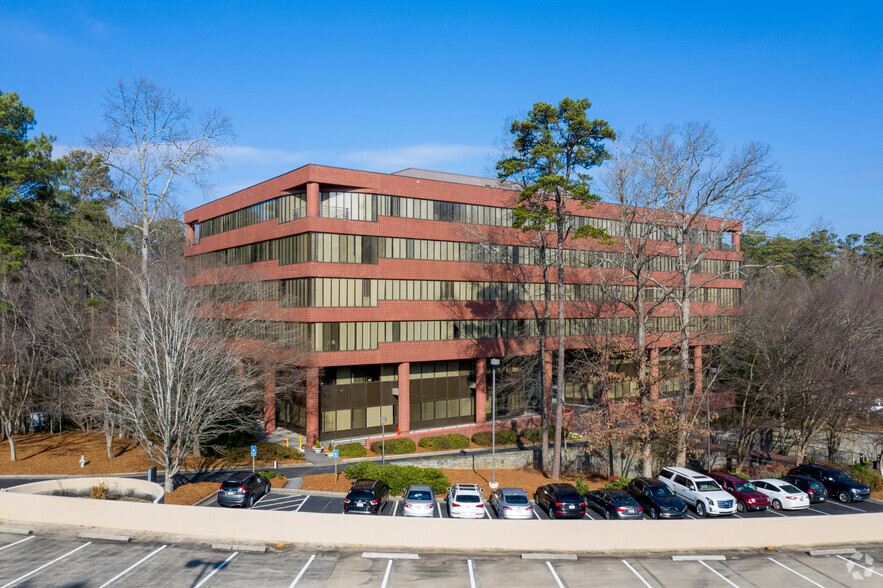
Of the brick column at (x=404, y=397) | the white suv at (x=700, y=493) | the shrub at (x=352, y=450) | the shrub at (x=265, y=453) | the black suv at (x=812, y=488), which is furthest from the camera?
the brick column at (x=404, y=397)

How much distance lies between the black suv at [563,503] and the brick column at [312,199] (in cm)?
2640

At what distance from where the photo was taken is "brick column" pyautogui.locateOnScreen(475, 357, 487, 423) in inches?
1881

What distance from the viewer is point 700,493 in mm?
25969

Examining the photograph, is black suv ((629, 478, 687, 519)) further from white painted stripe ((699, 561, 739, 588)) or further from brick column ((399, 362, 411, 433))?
brick column ((399, 362, 411, 433))

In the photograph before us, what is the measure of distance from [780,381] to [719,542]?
1924 centimetres

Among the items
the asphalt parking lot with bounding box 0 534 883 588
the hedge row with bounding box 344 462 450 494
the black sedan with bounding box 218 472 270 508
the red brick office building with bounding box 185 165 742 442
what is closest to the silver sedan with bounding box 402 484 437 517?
the asphalt parking lot with bounding box 0 534 883 588

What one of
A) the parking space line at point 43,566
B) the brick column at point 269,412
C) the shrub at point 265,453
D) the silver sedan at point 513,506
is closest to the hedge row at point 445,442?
the shrub at point 265,453

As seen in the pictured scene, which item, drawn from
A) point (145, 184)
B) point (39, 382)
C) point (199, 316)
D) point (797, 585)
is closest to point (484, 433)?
point (199, 316)

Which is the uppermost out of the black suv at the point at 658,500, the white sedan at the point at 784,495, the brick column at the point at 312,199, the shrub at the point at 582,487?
the brick column at the point at 312,199

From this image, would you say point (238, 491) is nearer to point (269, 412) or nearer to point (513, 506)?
point (513, 506)

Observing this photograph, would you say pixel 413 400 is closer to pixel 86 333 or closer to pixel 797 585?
pixel 86 333

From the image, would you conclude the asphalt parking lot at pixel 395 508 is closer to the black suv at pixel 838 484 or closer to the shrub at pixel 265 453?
the black suv at pixel 838 484

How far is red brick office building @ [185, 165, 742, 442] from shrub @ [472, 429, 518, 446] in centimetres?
507

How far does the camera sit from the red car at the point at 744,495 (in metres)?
26.5
